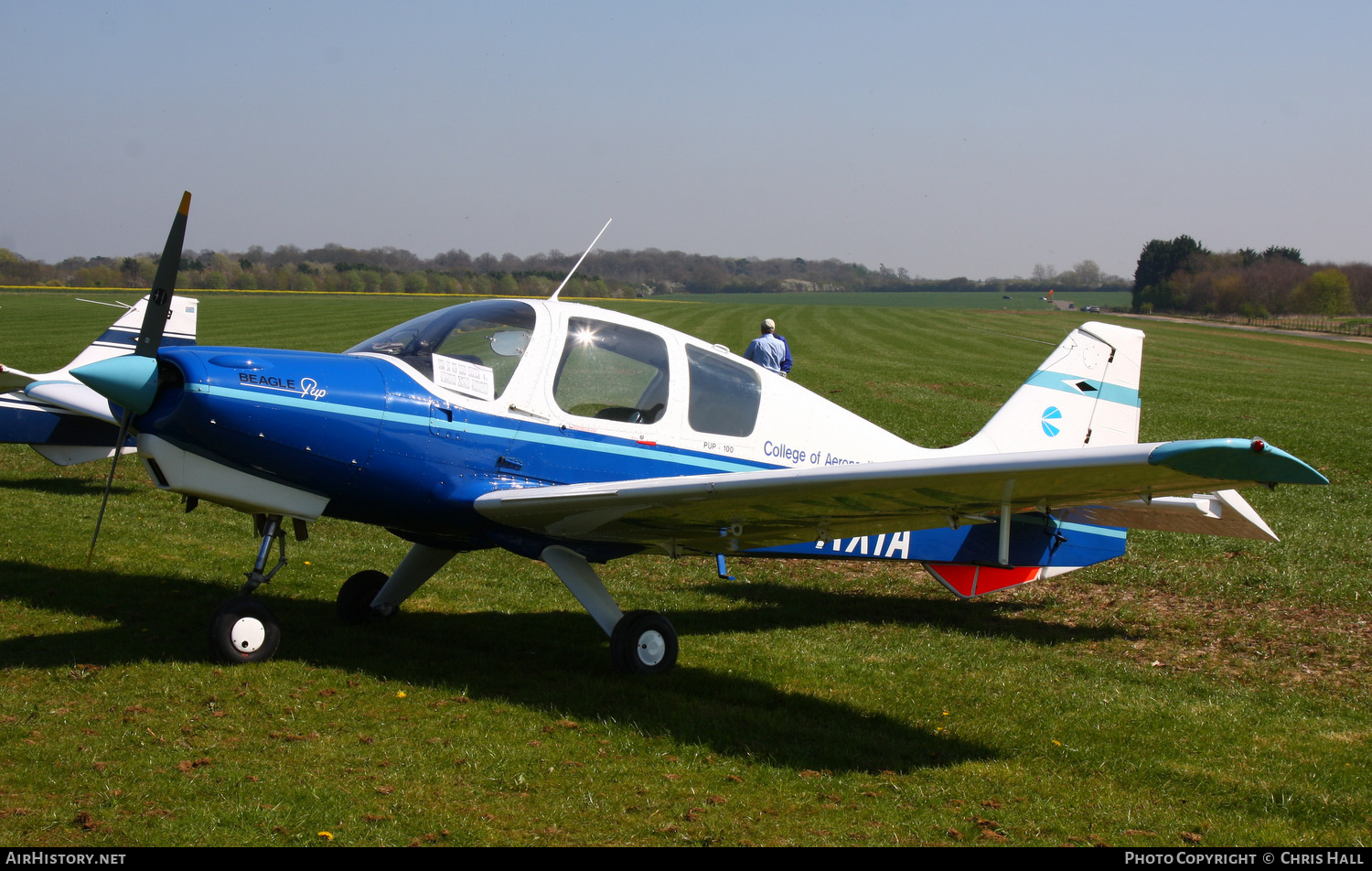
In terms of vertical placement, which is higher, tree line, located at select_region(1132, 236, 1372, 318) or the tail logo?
tree line, located at select_region(1132, 236, 1372, 318)

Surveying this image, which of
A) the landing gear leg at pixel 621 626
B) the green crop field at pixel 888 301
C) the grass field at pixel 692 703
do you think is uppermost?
the green crop field at pixel 888 301

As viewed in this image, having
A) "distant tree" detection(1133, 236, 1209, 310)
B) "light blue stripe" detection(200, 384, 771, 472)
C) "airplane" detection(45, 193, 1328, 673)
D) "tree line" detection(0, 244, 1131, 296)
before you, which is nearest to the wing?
"airplane" detection(45, 193, 1328, 673)

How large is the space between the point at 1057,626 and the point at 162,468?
20.9ft

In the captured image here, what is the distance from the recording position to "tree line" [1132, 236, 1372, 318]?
310ft

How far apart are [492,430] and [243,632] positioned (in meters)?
1.85

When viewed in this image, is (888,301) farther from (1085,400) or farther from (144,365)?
(144,365)

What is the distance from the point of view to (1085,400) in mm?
7879

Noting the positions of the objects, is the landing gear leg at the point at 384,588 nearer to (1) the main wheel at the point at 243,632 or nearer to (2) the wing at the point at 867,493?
(1) the main wheel at the point at 243,632

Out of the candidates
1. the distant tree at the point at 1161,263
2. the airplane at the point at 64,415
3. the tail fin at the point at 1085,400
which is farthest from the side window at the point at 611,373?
the distant tree at the point at 1161,263

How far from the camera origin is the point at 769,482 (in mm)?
5031

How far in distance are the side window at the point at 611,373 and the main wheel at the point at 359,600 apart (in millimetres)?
2198

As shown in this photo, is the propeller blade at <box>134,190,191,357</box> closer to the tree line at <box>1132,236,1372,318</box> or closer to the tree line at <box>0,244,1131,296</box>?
the tree line at <box>0,244,1131,296</box>

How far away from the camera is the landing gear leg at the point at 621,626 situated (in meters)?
6.17
